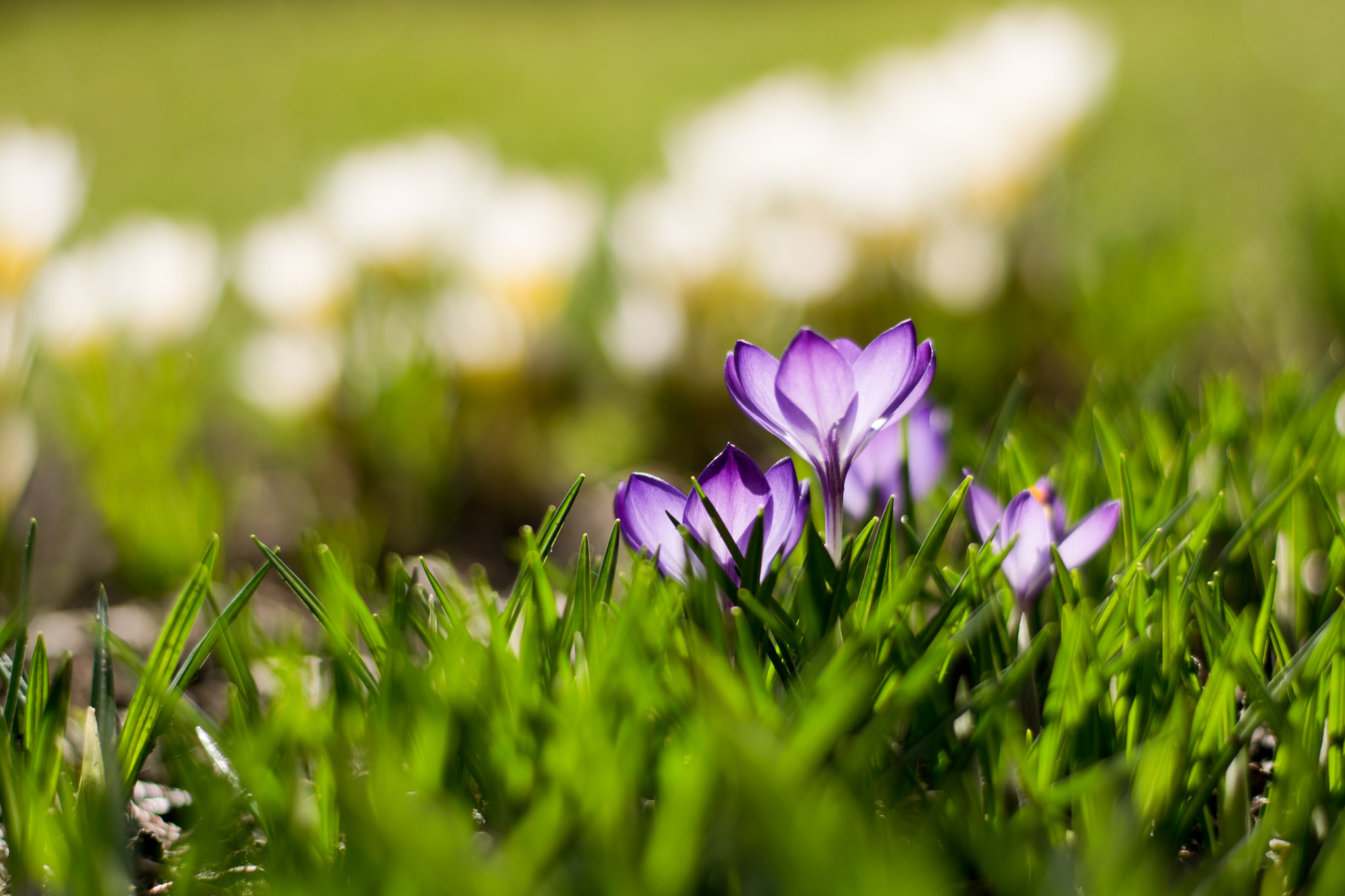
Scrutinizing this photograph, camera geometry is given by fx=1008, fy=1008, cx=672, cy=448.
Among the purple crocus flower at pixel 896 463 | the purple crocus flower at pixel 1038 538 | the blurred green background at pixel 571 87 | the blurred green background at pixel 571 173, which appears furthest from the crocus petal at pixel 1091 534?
the blurred green background at pixel 571 87

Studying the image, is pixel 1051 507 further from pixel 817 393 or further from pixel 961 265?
pixel 961 265

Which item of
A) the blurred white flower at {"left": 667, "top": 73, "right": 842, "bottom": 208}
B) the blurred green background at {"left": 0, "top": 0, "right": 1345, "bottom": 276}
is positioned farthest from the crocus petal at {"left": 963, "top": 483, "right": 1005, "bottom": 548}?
the blurred green background at {"left": 0, "top": 0, "right": 1345, "bottom": 276}

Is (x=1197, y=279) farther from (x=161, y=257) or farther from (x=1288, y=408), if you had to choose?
(x=161, y=257)

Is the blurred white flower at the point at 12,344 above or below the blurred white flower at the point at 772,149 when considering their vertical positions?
below

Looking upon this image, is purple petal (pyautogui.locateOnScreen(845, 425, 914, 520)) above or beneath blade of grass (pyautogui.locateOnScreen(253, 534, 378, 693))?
above

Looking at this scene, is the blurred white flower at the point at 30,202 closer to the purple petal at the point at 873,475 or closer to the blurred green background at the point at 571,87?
the purple petal at the point at 873,475

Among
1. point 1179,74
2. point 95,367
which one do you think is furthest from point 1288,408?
point 1179,74

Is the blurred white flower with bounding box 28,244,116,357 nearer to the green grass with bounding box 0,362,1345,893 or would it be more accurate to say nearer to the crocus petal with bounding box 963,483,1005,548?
the green grass with bounding box 0,362,1345,893
